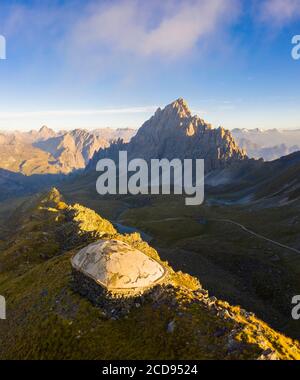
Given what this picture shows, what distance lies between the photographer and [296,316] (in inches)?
3130

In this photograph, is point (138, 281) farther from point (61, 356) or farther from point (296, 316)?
point (296, 316)

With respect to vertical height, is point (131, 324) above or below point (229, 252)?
above

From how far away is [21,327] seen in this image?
4244 cm

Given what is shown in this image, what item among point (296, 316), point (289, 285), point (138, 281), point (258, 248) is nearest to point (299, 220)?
point (258, 248)

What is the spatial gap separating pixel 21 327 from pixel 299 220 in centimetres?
15193

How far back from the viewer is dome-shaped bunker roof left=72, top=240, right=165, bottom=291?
36.4m

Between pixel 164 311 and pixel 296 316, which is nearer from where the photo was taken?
pixel 164 311

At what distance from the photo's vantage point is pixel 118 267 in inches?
1463

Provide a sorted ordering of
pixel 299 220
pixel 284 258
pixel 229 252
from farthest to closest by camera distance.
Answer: pixel 299 220, pixel 229 252, pixel 284 258

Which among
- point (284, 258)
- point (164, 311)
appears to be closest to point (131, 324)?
point (164, 311)

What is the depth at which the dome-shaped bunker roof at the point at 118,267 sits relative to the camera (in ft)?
120

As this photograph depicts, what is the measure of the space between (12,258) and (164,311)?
5217 centimetres
